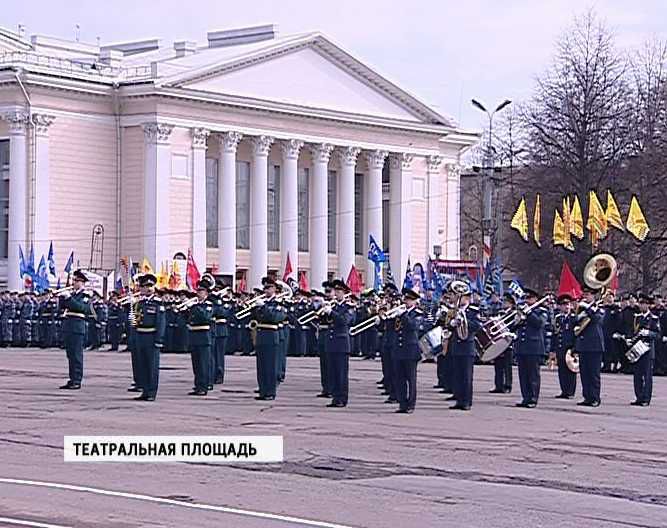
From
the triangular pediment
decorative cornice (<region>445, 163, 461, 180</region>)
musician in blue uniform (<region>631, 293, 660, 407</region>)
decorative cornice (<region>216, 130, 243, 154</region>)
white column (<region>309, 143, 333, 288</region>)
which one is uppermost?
the triangular pediment

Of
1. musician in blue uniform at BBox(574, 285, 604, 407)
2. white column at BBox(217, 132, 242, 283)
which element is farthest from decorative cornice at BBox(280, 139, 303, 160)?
musician in blue uniform at BBox(574, 285, 604, 407)

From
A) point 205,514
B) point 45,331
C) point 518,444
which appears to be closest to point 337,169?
point 45,331

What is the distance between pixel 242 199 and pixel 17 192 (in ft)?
37.8

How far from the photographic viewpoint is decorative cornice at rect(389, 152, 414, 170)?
71375mm

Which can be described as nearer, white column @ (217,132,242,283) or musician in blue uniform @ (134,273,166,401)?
musician in blue uniform @ (134,273,166,401)

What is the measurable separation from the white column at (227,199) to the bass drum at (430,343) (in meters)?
43.1

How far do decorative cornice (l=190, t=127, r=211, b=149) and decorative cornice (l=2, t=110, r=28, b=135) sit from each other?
711cm

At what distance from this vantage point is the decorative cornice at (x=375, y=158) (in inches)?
2763

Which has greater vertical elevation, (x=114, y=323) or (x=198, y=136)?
(x=198, y=136)

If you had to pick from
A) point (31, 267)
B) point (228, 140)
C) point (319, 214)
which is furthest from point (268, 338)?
point (319, 214)

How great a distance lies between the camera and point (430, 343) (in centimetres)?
1969

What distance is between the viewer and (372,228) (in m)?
71.4

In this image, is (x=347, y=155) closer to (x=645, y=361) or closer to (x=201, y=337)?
(x=201, y=337)

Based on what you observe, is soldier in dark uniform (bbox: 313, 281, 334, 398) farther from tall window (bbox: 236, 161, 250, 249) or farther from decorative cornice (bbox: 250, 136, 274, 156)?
tall window (bbox: 236, 161, 250, 249)
